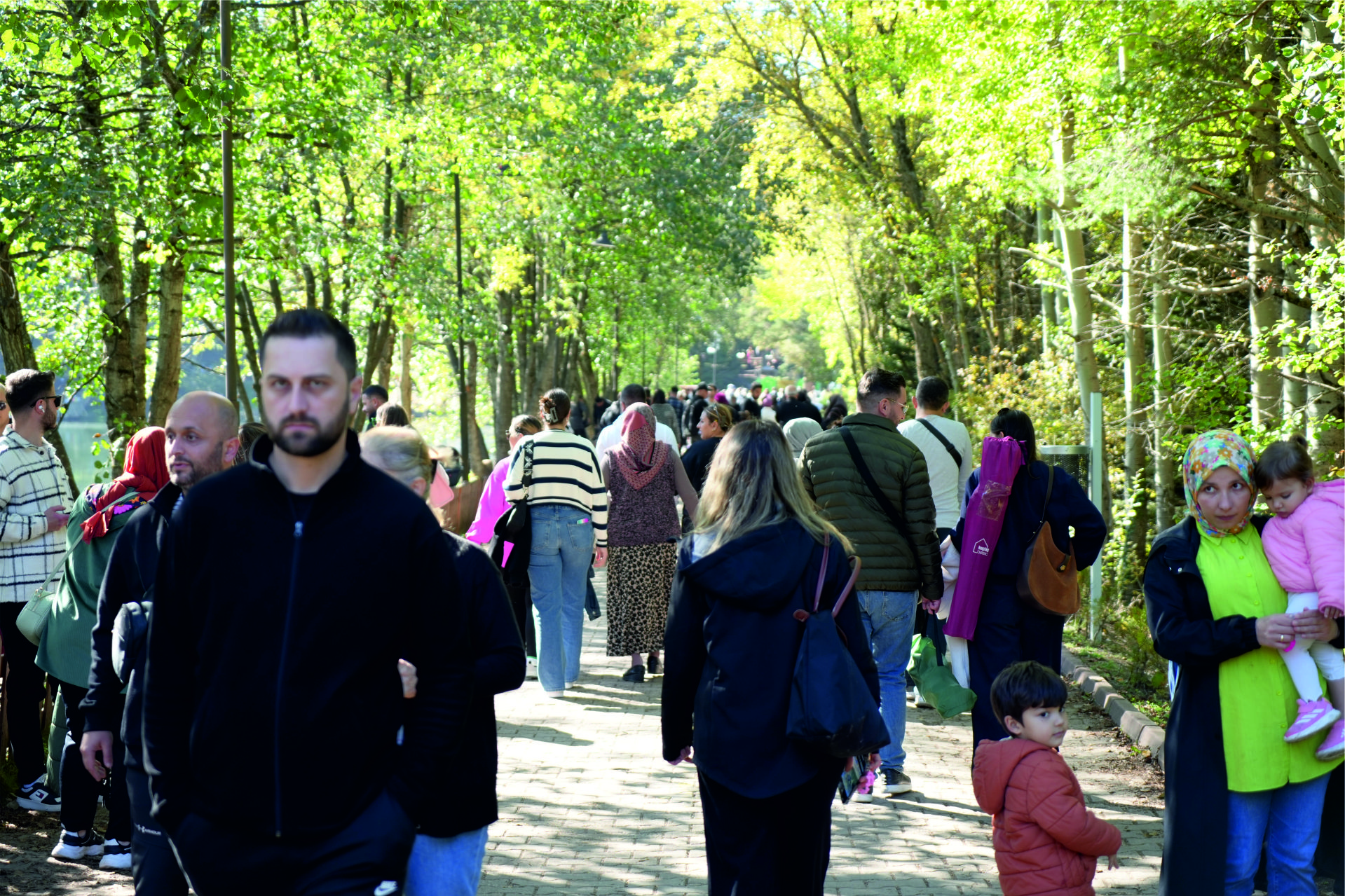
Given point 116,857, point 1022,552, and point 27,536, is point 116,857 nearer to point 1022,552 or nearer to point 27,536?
point 27,536

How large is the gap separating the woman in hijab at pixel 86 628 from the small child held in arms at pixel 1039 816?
3199 millimetres

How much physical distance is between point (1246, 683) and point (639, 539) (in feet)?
19.9

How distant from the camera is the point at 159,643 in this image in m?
2.99

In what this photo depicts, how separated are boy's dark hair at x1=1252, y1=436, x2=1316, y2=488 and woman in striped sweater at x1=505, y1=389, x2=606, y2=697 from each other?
5.55 metres

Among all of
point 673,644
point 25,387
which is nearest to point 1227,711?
point 673,644

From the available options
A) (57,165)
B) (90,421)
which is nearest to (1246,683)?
(57,165)

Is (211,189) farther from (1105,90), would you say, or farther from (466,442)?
(466,442)

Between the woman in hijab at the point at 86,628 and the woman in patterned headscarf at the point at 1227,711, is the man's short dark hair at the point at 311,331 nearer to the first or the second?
the woman in hijab at the point at 86,628

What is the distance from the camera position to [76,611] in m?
5.82

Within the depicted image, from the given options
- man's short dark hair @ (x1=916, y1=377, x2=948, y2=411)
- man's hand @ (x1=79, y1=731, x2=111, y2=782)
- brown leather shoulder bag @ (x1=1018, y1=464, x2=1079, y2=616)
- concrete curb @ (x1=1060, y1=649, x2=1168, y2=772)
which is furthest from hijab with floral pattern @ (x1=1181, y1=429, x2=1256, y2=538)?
man's short dark hair @ (x1=916, y1=377, x2=948, y2=411)

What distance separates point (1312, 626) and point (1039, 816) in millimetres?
1099

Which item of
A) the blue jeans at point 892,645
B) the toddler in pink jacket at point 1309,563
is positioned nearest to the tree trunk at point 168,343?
the blue jeans at point 892,645

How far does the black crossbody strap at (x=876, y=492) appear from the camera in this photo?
23.7 feet

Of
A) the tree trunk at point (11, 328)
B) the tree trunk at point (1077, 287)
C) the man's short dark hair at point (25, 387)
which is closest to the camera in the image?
the man's short dark hair at point (25, 387)
